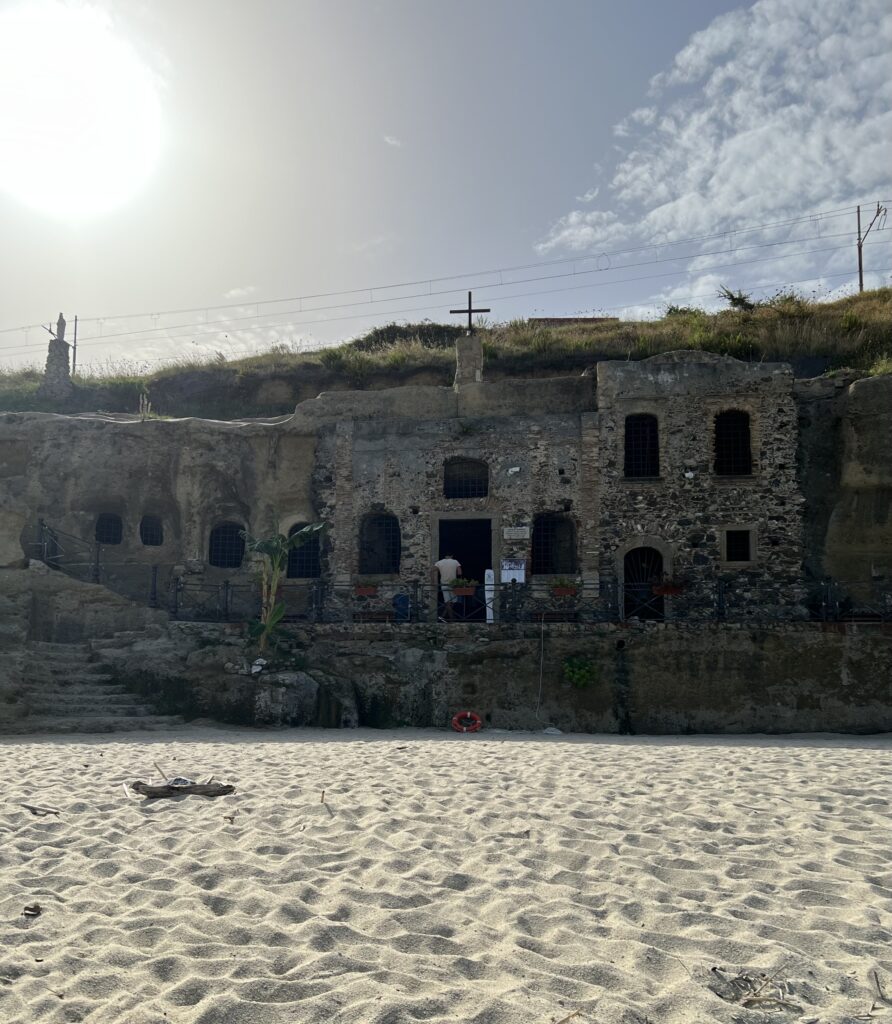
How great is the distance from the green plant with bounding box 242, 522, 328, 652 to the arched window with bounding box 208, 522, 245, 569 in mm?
1696

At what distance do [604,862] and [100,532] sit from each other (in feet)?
62.5

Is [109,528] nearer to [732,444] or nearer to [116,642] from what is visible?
[116,642]

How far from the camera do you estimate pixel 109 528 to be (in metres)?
21.6

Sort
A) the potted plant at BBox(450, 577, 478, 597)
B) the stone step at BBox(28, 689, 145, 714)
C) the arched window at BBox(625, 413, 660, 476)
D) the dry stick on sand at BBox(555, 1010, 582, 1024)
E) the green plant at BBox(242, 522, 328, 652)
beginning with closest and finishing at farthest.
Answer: the dry stick on sand at BBox(555, 1010, 582, 1024) < the stone step at BBox(28, 689, 145, 714) < the green plant at BBox(242, 522, 328, 652) < the potted plant at BBox(450, 577, 478, 597) < the arched window at BBox(625, 413, 660, 476)

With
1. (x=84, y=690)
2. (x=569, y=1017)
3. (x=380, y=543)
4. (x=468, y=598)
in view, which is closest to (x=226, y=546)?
(x=380, y=543)

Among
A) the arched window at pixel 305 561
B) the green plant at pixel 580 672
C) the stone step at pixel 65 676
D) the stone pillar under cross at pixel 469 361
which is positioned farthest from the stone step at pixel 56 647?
the stone pillar under cross at pixel 469 361

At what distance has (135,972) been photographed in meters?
3.88

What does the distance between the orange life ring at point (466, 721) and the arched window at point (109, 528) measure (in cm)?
1135

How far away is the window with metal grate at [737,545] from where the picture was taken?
62.0 ft

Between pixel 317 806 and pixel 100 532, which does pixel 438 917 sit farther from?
pixel 100 532

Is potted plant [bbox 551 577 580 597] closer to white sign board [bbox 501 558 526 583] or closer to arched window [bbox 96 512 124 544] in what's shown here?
white sign board [bbox 501 558 526 583]

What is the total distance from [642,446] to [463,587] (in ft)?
19.4

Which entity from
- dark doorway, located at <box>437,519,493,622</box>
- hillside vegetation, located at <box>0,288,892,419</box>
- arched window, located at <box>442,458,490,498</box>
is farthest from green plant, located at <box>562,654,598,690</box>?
hillside vegetation, located at <box>0,288,892,419</box>

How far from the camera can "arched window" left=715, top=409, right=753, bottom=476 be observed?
19359 millimetres
